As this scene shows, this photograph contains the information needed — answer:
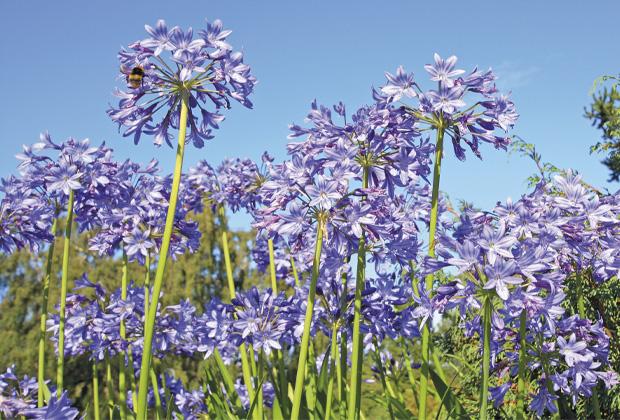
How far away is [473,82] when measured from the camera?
4320mm

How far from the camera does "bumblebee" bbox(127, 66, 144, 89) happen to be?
4.48 metres

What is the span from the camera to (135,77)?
14.9ft

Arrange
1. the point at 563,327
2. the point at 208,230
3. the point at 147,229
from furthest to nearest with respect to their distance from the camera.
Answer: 1. the point at 208,230
2. the point at 147,229
3. the point at 563,327

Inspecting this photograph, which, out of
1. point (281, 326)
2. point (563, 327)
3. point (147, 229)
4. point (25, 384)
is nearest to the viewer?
point (563, 327)

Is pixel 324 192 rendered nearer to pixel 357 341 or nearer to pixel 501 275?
pixel 357 341


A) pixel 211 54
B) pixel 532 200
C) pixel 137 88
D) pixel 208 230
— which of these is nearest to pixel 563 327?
pixel 532 200

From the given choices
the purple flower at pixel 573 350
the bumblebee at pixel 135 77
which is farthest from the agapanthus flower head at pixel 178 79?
the purple flower at pixel 573 350

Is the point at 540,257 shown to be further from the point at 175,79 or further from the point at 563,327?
the point at 175,79

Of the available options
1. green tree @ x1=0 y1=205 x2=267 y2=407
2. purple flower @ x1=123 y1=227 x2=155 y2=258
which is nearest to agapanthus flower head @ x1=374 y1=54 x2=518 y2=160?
purple flower @ x1=123 y1=227 x2=155 y2=258

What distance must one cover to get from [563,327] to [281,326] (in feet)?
7.06

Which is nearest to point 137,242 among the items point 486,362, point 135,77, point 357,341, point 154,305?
point 135,77

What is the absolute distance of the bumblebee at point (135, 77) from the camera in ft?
14.7

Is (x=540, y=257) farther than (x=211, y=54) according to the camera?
No

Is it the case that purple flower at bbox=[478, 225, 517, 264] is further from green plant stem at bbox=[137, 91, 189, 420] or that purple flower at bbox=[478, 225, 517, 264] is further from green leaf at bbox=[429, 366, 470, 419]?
green plant stem at bbox=[137, 91, 189, 420]
